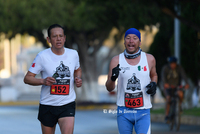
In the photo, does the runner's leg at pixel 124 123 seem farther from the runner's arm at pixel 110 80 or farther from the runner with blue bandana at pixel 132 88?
the runner's arm at pixel 110 80

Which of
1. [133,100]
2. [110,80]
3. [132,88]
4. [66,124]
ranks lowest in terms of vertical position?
[66,124]

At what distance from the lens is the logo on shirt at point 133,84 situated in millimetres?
6312

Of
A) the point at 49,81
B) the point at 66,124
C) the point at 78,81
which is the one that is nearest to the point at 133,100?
the point at 78,81

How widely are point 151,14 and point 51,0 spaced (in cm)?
767

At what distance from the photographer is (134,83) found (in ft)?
20.7

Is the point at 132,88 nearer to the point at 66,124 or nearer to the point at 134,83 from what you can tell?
the point at 134,83

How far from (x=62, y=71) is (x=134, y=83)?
99 cm

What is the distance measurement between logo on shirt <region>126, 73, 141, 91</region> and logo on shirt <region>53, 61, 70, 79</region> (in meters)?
0.87

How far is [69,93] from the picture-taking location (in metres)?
6.68

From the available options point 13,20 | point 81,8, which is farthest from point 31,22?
point 81,8

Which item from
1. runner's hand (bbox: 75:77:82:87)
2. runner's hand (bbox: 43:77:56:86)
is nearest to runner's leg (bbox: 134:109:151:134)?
runner's hand (bbox: 75:77:82:87)

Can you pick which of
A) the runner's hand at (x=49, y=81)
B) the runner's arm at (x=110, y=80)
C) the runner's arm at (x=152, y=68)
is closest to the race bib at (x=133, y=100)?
the runner's arm at (x=110, y=80)

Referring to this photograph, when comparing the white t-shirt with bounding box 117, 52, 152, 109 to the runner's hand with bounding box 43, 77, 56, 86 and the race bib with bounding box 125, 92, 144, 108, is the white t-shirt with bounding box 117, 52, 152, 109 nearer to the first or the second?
the race bib with bounding box 125, 92, 144, 108

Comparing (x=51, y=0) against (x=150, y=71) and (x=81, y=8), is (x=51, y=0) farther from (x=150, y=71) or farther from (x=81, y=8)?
(x=150, y=71)
